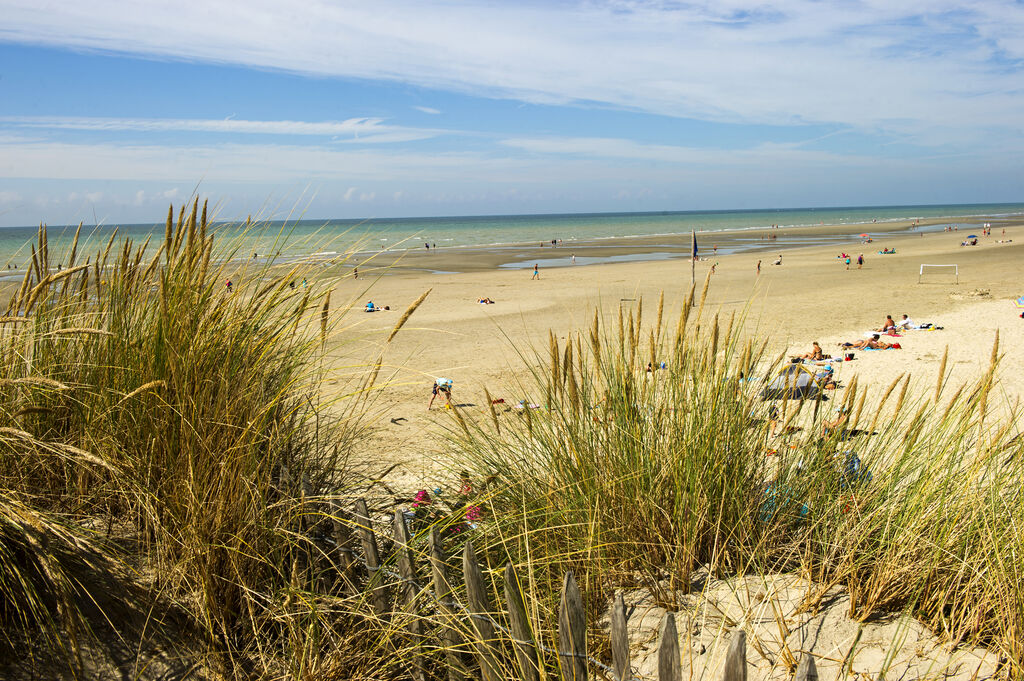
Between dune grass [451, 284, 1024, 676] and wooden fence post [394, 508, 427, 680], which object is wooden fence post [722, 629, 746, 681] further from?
wooden fence post [394, 508, 427, 680]

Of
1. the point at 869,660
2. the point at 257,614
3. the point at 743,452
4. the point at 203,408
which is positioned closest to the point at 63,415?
the point at 203,408

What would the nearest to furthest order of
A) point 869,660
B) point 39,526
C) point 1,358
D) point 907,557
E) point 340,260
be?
point 39,526 → point 869,660 → point 907,557 → point 1,358 → point 340,260

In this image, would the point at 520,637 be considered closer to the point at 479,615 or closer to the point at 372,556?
the point at 479,615

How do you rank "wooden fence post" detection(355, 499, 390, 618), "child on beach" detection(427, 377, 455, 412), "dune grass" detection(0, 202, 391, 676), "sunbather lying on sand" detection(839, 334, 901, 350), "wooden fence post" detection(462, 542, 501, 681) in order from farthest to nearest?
1. "sunbather lying on sand" detection(839, 334, 901, 350)
2. "child on beach" detection(427, 377, 455, 412)
3. "wooden fence post" detection(355, 499, 390, 618)
4. "dune grass" detection(0, 202, 391, 676)
5. "wooden fence post" detection(462, 542, 501, 681)

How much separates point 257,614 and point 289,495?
41 cm

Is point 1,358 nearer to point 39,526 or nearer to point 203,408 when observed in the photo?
point 203,408

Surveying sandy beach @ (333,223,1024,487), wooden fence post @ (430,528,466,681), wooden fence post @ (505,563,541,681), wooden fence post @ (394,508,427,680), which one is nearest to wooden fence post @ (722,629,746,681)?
→ wooden fence post @ (505,563,541,681)

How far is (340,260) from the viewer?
9.76ft

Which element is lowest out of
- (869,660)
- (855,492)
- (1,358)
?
(869,660)

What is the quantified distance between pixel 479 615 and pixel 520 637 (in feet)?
0.46

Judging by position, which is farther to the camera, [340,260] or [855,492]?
[340,260]

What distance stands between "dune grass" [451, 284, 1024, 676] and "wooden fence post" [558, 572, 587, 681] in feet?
0.71

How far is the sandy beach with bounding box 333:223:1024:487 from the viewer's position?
6.42 meters

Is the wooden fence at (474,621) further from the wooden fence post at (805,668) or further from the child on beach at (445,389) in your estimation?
the child on beach at (445,389)
